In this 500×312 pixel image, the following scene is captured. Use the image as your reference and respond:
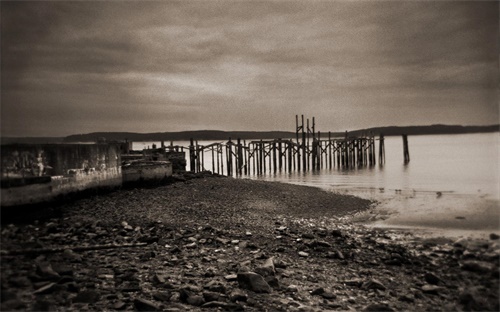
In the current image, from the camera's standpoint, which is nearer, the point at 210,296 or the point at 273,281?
the point at 210,296

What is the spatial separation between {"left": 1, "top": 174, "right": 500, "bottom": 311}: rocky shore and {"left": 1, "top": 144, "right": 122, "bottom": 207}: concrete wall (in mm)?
330

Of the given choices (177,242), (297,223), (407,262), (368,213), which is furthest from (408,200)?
(177,242)

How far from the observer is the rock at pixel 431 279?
15.4 ft

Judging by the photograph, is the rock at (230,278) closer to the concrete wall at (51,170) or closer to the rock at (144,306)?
the rock at (144,306)

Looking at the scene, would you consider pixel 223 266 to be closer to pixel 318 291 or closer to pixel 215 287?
pixel 215 287

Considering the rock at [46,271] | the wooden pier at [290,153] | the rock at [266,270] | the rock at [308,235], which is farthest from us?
the wooden pier at [290,153]

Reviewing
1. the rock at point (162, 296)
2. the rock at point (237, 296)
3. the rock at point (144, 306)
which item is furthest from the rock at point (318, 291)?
the rock at point (144, 306)

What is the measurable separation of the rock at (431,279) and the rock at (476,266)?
45 cm

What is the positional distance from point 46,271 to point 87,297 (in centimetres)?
48

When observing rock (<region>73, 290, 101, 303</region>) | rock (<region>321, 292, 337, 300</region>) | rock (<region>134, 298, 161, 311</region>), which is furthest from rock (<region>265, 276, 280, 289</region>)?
rock (<region>73, 290, 101, 303</region>)

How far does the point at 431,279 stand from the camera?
473cm

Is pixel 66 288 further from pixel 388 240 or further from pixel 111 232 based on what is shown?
pixel 388 240

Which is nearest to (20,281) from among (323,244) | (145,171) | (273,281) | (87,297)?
(87,297)

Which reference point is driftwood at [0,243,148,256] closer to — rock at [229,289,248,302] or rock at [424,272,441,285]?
rock at [229,289,248,302]
